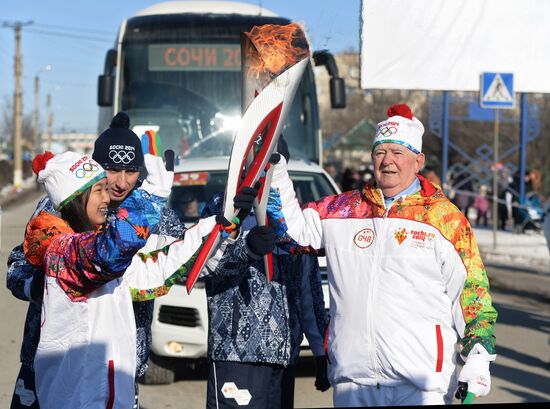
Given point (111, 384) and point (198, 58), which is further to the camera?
point (198, 58)

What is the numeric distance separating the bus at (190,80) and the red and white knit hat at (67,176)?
3.71 m

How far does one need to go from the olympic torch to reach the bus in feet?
11.5

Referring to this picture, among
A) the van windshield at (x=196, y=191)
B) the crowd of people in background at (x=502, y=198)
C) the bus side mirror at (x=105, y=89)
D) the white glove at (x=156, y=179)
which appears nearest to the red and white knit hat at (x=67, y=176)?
the white glove at (x=156, y=179)

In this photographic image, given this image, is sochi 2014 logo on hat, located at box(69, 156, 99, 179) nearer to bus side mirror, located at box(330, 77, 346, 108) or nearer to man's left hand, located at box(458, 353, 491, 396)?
man's left hand, located at box(458, 353, 491, 396)

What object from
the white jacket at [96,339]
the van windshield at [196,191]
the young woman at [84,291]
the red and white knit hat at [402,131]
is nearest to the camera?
the young woman at [84,291]

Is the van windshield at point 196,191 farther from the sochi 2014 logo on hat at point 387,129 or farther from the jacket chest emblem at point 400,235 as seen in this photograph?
the jacket chest emblem at point 400,235

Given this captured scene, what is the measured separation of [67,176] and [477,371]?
5.20 feet

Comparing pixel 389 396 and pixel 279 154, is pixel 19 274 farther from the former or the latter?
pixel 389 396

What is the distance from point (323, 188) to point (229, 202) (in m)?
4.18

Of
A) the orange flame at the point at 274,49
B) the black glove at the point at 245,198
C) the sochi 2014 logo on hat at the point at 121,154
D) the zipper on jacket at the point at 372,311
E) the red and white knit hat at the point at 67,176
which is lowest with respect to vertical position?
the zipper on jacket at the point at 372,311

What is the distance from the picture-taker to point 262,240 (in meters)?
3.36

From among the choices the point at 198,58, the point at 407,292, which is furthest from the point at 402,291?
the point at 198,58

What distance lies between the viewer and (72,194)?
290 cm

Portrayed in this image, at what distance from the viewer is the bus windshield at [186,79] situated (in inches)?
291
